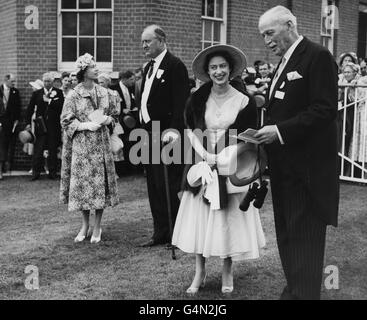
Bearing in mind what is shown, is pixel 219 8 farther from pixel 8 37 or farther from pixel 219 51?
pixel 219 51

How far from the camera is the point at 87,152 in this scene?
6980 millimetres

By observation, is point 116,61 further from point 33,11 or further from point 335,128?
point 335,128

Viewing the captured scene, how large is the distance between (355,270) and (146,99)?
285 cm

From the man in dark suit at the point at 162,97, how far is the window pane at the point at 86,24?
20.3 ft

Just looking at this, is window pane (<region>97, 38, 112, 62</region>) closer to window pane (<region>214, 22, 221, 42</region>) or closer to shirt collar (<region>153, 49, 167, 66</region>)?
window pane (<region>214, 22, 221, 42</region>)

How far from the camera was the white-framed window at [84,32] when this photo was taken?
41.4 feet

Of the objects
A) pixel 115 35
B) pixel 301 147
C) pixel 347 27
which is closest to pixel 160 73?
pixel 301 147

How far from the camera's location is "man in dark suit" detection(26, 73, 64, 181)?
11711 millimetres

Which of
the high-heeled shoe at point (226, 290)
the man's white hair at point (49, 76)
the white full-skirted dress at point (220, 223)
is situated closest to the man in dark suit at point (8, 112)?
the man's white hair at point (49, 76)

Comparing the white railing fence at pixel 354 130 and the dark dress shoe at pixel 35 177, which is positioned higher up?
the white railing fence at pixel 354 130

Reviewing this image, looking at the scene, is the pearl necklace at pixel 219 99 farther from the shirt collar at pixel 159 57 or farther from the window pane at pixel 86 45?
the window pane at pixel 86 45

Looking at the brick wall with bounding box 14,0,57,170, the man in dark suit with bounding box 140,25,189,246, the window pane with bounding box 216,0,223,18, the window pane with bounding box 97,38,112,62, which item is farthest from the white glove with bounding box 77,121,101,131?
the window pane with bounding box 216,0,223,18

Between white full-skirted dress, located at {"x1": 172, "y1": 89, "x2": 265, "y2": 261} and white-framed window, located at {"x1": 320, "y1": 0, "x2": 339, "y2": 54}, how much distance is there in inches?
501

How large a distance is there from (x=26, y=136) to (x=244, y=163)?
25.4 feet
